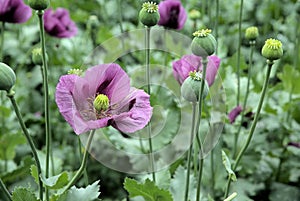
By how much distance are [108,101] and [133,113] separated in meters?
0.04

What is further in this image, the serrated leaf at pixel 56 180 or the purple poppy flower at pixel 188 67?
the purple poppy flower at pixel 188 67

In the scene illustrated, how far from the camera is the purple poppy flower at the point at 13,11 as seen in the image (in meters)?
1.28

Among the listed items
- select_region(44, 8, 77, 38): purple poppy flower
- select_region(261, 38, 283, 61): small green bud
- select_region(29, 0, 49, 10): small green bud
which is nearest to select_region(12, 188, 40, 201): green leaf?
select_region(29, 0, 49, 10): small green bud

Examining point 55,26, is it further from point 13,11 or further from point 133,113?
point 133,113

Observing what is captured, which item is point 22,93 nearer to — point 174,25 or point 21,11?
point 21,11

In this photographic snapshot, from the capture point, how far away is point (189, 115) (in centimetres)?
141

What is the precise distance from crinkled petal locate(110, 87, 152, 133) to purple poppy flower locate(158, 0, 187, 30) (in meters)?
0.60

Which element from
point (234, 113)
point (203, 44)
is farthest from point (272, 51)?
point (234, 113)

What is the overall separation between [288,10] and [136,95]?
5.67ft

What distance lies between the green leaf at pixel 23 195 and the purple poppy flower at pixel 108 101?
0.14 meters

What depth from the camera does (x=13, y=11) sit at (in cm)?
132

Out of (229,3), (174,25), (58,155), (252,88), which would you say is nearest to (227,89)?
(252,88)

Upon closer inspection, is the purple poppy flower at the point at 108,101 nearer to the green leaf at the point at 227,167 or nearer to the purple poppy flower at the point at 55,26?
the green leaf at the point at 227,167

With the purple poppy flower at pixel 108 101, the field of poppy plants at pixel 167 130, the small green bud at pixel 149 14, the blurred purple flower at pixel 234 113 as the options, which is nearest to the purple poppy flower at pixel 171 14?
the field of poppy plants at pixel 167 130
